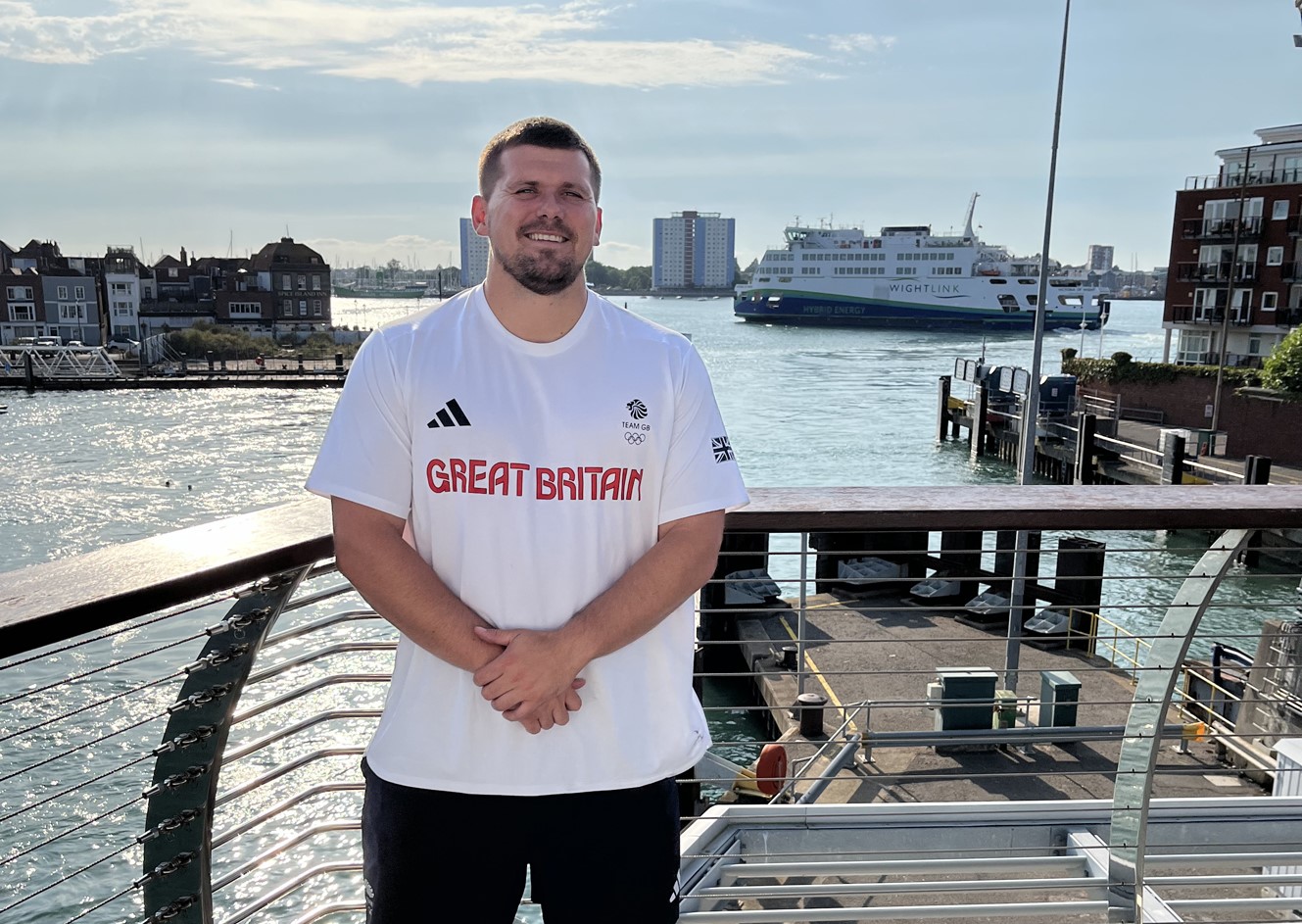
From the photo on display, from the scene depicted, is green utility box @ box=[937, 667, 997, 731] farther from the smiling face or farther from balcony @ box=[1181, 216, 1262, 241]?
balcony @ box=[1181, 216, 1262, 241]

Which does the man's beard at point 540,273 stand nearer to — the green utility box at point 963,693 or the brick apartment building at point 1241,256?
the green utility box at point 963,693

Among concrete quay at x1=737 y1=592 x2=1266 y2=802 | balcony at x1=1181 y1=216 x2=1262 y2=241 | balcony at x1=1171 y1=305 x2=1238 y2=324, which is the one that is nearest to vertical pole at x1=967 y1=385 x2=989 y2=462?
balcony at x1=1171 y1=305 x2=1238 y2=324

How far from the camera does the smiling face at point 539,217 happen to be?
146 centimetres

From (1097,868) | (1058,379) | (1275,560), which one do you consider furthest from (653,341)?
(1058,379)

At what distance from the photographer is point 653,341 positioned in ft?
4.93

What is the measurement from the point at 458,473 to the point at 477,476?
25 mm

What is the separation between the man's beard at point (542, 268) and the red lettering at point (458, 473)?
26 cm

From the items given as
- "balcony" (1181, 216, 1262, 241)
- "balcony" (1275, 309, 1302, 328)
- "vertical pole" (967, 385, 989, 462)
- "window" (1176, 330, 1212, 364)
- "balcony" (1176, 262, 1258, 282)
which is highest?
"balcony" (1181, 216, 1262, 241)

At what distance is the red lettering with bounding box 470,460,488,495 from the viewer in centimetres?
139

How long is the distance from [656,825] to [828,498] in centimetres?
67

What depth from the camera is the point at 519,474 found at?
139cm

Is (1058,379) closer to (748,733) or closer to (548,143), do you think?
(748,733)

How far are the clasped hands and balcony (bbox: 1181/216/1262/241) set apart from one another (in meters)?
37.1

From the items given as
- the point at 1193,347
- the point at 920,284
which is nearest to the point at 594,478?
the point at 1193,347
